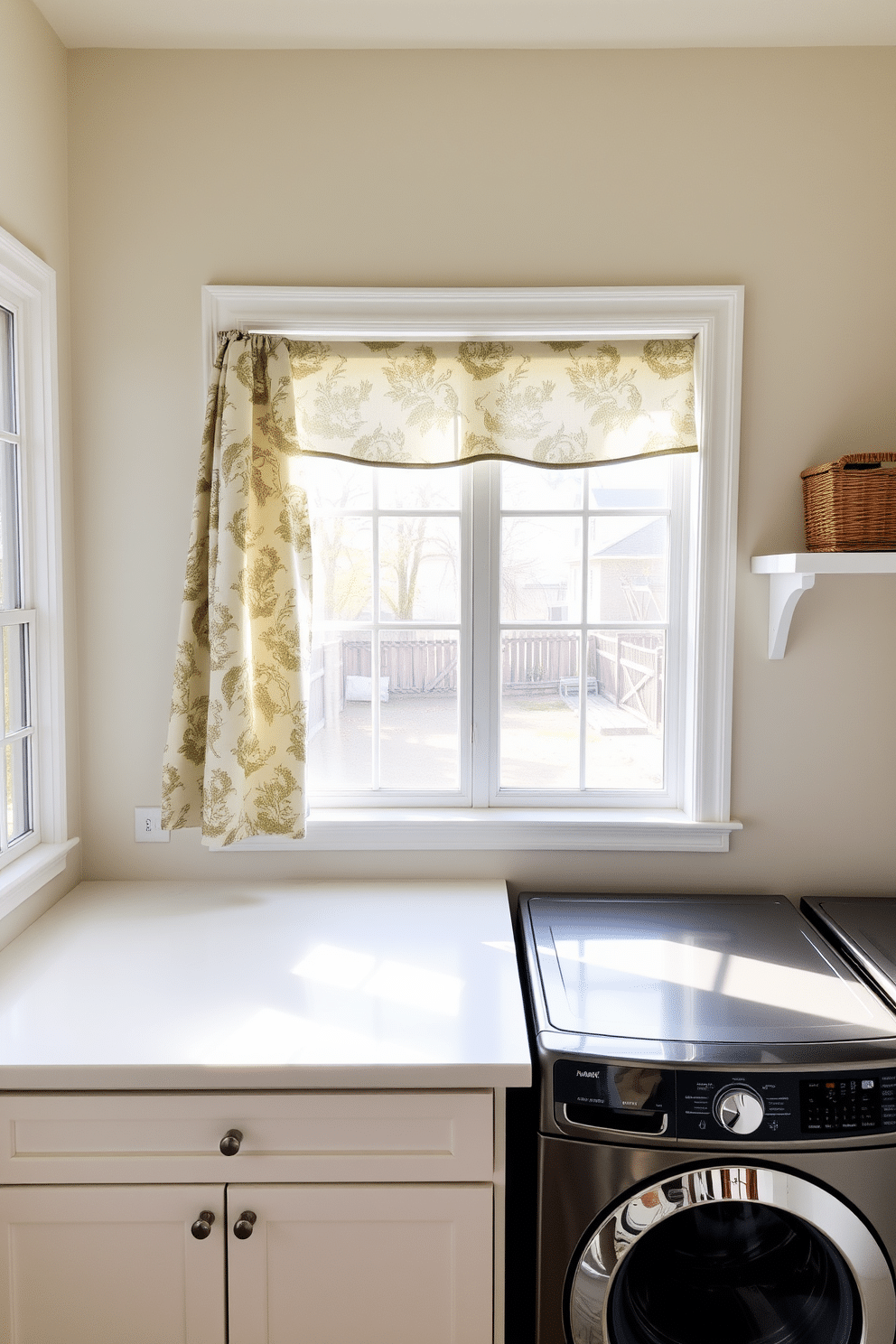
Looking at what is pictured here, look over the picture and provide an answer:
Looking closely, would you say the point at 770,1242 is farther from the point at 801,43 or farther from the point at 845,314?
the point at 801,43

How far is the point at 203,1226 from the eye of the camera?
134cm

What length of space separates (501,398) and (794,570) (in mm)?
758

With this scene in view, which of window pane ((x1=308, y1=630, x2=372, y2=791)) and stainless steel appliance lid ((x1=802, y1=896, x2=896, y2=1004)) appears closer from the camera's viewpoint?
stainless steel appliance lid ((x1=802, y1=896, x2=896, y2=1004))

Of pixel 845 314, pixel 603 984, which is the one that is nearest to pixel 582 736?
pixel 603 984

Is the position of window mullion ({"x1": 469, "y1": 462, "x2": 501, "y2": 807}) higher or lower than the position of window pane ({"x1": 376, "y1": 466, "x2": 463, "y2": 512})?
lower

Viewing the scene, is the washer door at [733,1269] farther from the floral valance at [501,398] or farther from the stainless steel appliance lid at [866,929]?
the floral valance at [501,398]

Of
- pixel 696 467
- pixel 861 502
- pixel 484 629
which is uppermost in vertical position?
pixel 696 467

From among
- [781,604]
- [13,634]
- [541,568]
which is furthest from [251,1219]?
[781,604]

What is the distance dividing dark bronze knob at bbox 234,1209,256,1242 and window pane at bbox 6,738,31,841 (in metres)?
0.90

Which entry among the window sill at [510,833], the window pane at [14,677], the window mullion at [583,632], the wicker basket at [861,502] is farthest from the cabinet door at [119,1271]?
the wicker basket at [861,502]

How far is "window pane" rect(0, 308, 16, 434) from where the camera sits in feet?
5.73

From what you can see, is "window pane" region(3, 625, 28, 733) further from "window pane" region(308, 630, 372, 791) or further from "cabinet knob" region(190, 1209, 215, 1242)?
"cabinet knob" region(190, 1209, 215, 1242)

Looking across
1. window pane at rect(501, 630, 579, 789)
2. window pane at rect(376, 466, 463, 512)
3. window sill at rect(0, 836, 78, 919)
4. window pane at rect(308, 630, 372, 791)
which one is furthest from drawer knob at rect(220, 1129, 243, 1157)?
window pane at rect(376, 466, 463, 512)

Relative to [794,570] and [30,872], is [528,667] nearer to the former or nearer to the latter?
[794,570]
